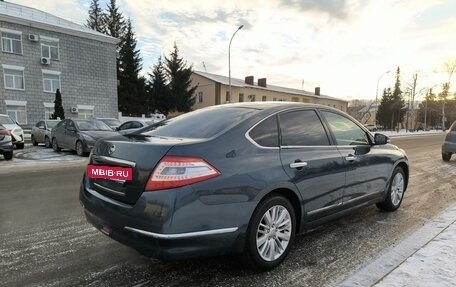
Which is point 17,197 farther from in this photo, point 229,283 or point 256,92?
point 256,92

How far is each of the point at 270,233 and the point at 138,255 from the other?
143 cm

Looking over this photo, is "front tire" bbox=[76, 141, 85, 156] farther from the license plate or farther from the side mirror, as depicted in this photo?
the side mirror

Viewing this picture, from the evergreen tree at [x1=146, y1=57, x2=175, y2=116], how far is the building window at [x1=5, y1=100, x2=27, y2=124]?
57.2 feet

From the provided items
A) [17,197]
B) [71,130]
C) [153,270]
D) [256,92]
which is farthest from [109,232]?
[256,92]

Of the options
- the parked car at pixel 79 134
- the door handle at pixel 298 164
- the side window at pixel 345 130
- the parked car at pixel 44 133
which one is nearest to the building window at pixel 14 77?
the parked car at pixel 44 133

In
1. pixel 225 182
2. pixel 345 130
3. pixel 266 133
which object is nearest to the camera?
pixel 225 182

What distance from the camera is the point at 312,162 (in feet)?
12.1

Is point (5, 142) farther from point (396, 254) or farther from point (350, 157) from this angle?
point (396, 254)

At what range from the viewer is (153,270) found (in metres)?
3.32

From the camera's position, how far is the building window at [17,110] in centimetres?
2998

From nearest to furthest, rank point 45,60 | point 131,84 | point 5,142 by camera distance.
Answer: point 5,142, point 45,60, point 131,84

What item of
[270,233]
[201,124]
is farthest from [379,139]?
[201,124]

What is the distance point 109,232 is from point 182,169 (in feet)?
3.15

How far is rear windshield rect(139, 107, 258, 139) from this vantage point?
134 inches
